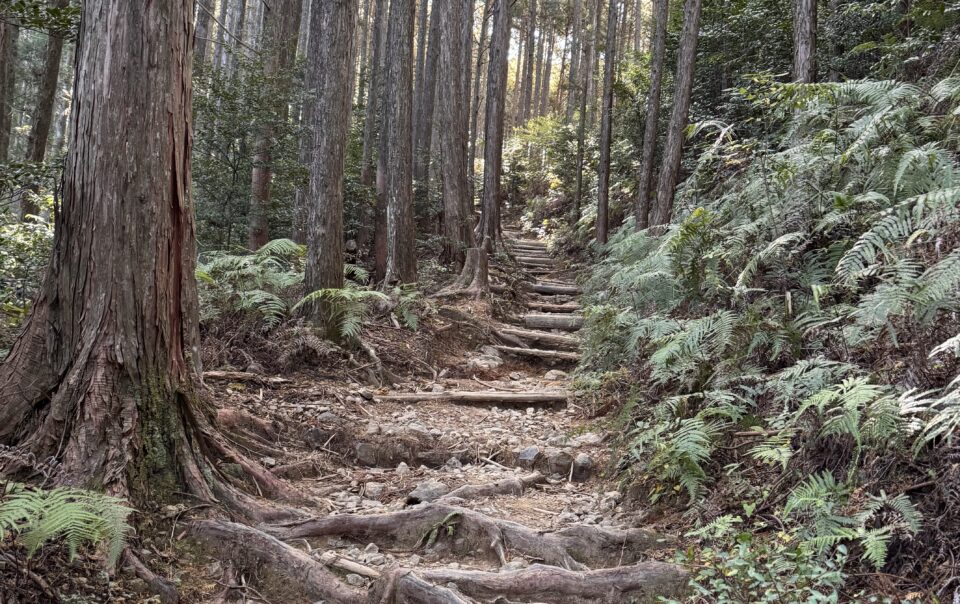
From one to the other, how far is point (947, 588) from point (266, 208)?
9.72m

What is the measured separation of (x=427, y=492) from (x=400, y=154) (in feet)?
22.5

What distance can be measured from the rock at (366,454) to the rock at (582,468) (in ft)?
5.26

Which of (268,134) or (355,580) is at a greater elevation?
(268,134)

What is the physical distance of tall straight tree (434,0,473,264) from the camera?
1183 cm

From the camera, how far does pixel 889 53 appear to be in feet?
27.5

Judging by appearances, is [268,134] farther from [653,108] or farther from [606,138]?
[606,138]

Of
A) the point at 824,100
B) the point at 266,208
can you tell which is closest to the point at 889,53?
the point at 824,100

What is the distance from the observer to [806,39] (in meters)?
8.12

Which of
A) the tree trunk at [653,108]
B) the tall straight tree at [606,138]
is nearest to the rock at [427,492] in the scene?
the tree trunk at [653,108]

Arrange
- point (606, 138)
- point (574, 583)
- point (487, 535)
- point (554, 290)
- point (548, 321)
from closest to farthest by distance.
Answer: point (574, 583)
point (487, 535)
point (548, 321)
point (554, 290)
point (606, 138)

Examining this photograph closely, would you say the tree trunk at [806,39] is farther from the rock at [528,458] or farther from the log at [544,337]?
the rock at [528,458]

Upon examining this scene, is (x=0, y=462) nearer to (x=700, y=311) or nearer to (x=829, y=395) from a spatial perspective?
(x=829, y=395)

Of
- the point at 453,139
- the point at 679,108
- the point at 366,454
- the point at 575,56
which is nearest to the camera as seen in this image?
the point at 366,454

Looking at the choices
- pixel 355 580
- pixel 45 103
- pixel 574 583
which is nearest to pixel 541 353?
pixel 574 583
